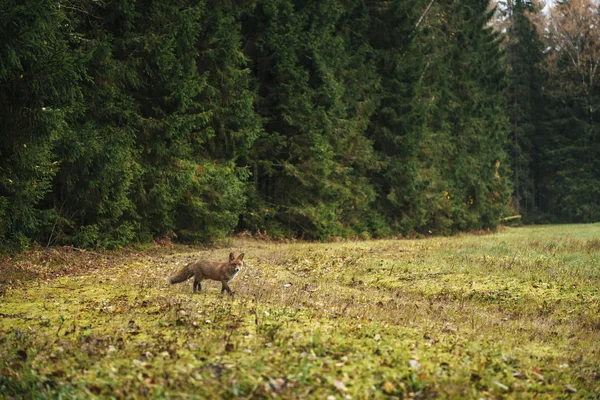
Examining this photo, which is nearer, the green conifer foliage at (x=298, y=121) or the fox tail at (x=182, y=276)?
the fox tail at (x=182, y=276)

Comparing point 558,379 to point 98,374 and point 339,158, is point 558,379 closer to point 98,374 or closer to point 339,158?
point 98,374

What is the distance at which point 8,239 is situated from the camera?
44.8 feet

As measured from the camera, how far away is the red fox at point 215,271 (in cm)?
967

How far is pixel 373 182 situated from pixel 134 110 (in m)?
16.9

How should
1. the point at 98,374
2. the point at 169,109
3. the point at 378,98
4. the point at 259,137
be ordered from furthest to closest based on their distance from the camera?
the point at 378,98 < the point at 259,137 < the point at 169,109 < the point at 98,374

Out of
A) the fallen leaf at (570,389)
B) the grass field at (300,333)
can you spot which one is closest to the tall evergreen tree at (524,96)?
the grass field at (300,333)

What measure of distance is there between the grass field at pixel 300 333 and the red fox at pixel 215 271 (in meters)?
0.42

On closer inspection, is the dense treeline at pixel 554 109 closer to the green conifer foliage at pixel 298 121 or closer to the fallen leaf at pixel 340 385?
the green conifer foliage at pixel 298 121

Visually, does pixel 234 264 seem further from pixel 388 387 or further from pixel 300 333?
pixel 388 387

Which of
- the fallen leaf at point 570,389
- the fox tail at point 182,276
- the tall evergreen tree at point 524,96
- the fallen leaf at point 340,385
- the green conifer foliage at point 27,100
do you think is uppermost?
the tall evergreen tree at point 524,96

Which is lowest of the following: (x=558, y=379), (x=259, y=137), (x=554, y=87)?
(x=558, y=379)

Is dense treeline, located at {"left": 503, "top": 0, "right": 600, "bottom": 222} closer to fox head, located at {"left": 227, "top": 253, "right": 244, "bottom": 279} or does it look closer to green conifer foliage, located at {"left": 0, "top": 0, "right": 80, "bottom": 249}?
green conifer foliage, located at {"left": 0, "top": 0, "right": 80, "bottom": 249}

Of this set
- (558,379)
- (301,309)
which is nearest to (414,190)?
(301,309)

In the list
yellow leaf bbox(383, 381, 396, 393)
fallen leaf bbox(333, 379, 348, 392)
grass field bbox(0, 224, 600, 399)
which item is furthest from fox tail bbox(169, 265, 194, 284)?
yellow leaf bbox(383, 381, 396, 393)
